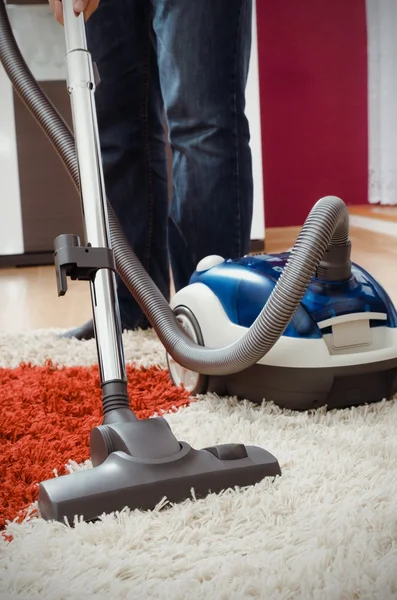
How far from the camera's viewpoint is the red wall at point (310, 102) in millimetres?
3637

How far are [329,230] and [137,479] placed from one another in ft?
1.06

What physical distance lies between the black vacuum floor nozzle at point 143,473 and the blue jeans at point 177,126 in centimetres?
56

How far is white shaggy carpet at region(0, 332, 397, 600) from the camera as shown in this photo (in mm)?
484

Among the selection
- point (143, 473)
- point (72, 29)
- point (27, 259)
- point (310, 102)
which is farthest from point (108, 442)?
point (310, 102)

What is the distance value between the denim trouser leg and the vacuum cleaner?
32 centimetres

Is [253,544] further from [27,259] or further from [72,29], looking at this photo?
[27,259]

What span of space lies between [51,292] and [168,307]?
3.91ft

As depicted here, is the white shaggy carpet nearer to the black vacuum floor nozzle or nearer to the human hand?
the black vacuum floor nozzle

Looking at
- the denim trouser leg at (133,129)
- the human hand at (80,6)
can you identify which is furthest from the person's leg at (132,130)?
the human hand at (80,6)

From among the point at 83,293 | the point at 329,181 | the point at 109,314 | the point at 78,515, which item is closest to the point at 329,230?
the point at 109,314

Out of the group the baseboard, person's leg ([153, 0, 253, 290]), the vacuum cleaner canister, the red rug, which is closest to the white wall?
the baseboard

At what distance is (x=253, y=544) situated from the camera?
545mm

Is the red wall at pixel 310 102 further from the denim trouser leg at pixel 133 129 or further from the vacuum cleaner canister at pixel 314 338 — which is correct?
the vacuum cleaner canister at pixel 314 338

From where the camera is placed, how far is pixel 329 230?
757mm
